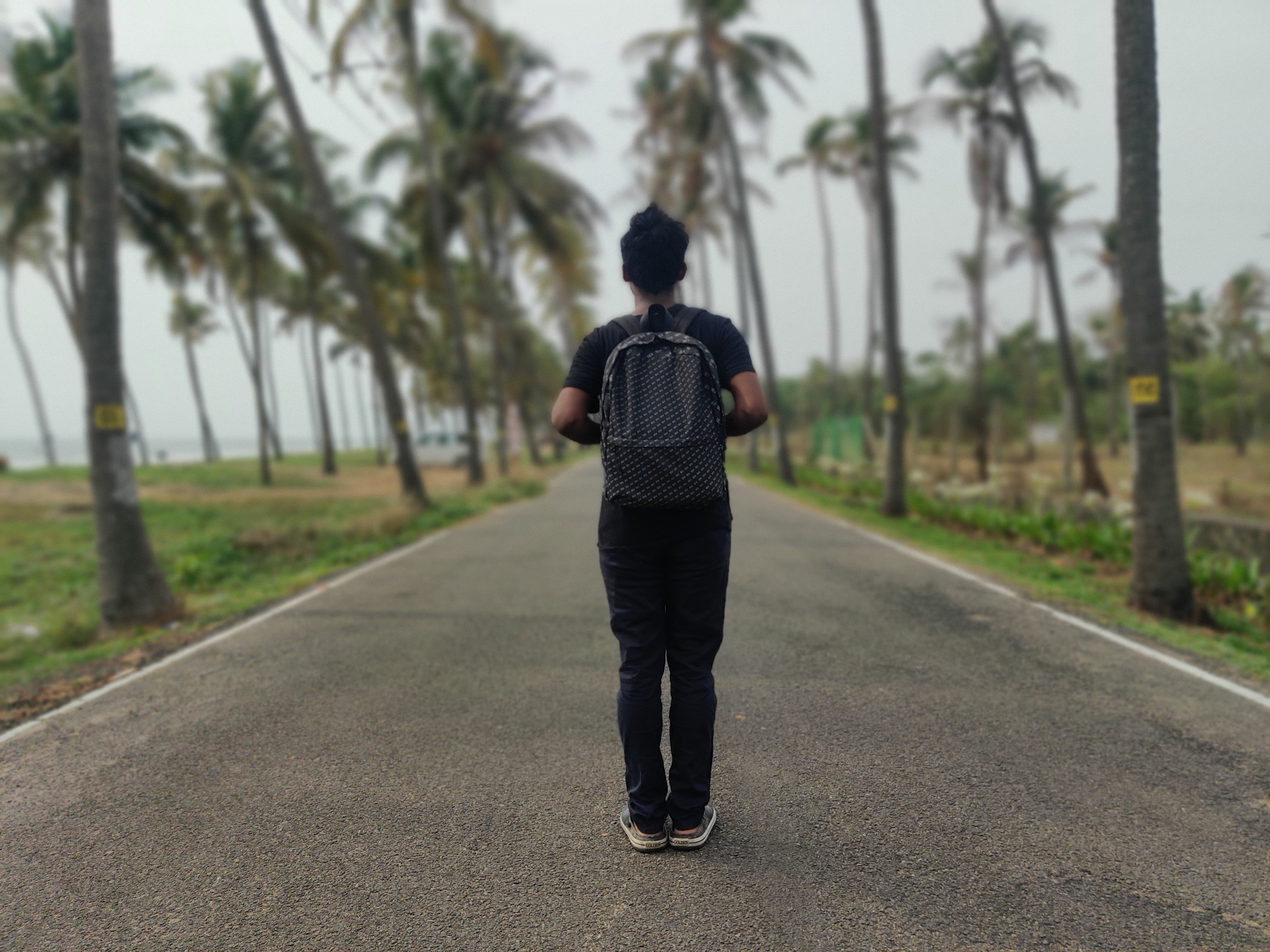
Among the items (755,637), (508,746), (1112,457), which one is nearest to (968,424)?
(1112,457)

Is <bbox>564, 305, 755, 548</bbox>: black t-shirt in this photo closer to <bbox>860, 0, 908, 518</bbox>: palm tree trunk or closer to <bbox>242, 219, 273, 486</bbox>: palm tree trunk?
<bbox>860, 0, 908, 518</bbox>: palm tree trunk

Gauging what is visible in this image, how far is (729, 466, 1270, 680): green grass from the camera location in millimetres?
5840

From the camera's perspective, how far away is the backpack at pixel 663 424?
275cm

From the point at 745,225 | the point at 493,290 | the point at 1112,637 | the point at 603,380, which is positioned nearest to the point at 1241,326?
the point at 745,225

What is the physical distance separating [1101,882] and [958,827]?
47 centimetres

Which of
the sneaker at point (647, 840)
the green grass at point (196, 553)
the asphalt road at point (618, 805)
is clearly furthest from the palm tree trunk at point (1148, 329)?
the green grass at point (196, 553)

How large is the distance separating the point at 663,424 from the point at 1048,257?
55.2 feet

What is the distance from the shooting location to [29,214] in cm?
2047

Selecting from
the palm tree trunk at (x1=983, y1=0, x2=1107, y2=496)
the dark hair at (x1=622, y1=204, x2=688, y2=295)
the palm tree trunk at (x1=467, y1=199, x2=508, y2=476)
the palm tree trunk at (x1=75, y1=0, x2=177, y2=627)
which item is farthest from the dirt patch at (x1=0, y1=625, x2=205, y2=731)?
the palm tree trunk at (x1=467, y1=199, x2=508, y2=476)

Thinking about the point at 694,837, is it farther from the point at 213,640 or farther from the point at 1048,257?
the point at 1048,257

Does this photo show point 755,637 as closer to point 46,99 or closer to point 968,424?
point 46,99

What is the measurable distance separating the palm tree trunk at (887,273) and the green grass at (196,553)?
25.2 ft

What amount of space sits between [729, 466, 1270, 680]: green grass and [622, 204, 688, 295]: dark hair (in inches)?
172

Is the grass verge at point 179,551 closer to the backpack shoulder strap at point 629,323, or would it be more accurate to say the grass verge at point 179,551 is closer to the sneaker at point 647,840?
the sneaker at point 647,840
